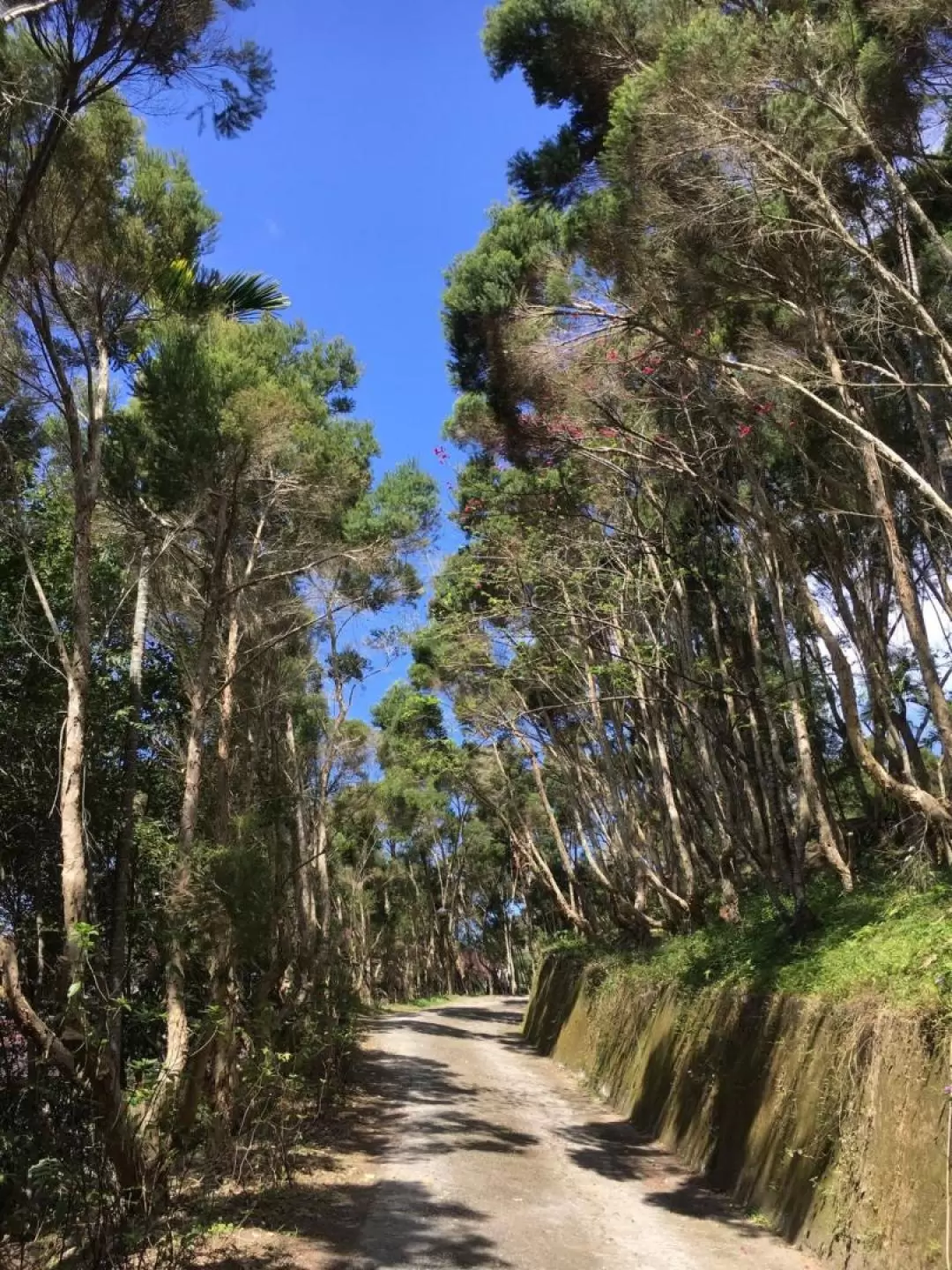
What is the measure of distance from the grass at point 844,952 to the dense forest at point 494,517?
275 millimetres

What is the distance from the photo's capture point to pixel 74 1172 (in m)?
3.97

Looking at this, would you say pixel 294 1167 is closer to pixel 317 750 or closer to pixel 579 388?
pixel 579 388

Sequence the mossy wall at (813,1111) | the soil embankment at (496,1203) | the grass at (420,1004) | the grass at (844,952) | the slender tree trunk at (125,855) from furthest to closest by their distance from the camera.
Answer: the grass at (420,1004) → the slender tree trunk at (125,855) → the soil embankment at (496,1203) → the grass at (844,952) → the mossy wall at (813,1111)

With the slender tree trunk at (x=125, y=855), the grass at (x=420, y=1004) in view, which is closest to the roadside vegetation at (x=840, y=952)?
the slender tree trunk at (x=125, y=855)

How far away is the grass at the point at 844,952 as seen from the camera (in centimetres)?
473

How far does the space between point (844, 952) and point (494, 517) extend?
25.6ft

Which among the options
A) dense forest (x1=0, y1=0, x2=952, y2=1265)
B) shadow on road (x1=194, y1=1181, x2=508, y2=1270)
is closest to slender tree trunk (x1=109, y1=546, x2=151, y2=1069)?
dense forest (x1=0, y1=0, x2=952, y2=1265)

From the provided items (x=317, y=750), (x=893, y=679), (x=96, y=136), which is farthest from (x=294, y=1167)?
(x=317, y=750)

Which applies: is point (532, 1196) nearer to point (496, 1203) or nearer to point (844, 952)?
point (496, 1203)

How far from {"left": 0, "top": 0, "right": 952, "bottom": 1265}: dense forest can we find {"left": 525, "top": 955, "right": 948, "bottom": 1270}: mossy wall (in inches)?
48.7

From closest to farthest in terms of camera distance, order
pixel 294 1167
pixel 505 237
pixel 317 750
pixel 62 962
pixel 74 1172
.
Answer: pixel 74 1172
pixel 62 962
pixel 294 1167
pixel 505 237
pixel 317 750

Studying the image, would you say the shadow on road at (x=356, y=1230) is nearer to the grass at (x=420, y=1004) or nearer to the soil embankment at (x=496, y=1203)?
the soil embankment at (x=496, y=1203)

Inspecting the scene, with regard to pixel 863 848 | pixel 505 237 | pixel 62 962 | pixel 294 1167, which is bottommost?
pixel 294 1167

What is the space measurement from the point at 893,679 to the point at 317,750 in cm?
1126
